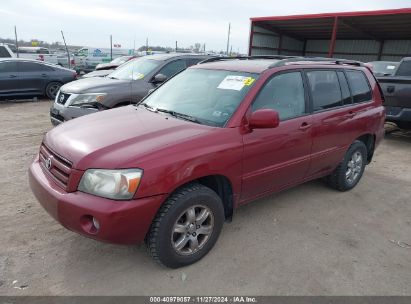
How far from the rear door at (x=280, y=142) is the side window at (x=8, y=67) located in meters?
10.1

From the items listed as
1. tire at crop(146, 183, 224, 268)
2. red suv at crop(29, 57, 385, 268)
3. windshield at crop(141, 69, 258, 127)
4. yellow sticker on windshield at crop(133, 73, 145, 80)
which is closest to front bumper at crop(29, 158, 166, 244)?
red suv at crop(29, 57, 385, 268)

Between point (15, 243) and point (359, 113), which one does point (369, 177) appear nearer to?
point (359, 113)

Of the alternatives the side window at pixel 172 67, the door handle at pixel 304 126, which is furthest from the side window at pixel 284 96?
the side window at pixel 172 67

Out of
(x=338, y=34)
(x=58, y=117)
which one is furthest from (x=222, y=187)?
(x=338, y=34)

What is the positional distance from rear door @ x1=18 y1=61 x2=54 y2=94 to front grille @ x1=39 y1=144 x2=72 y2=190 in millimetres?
9420

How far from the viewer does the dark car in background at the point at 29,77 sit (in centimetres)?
1092

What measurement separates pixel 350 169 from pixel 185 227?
2.93 metres

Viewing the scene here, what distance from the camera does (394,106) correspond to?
24.8ft

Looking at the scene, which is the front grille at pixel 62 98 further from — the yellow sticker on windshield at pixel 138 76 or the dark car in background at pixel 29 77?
the dark car in background at pixel 29 77

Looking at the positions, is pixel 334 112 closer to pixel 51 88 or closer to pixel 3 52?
pixel 51 88

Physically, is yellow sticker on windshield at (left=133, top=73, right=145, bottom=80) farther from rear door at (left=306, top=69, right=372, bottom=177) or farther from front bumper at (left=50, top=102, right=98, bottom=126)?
rear door at (left=306, top=69, right=372, bottom=177)

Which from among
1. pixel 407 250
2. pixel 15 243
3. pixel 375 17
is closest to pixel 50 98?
pixel 15 243

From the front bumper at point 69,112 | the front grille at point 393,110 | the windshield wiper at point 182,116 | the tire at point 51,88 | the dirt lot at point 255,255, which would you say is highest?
the windshield wiper at point 182,116

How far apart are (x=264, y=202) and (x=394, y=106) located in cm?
485
